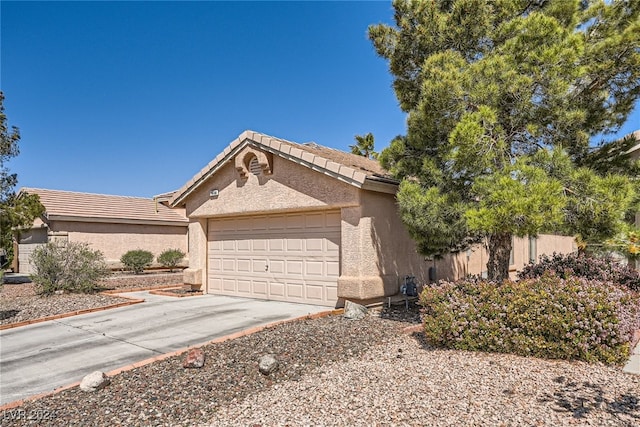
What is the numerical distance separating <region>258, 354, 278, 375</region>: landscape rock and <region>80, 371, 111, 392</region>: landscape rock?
1.92m

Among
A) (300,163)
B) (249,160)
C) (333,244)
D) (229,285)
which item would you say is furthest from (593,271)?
(229,285)

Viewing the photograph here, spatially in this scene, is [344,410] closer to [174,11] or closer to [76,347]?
[76,347]

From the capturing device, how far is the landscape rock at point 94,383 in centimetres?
502

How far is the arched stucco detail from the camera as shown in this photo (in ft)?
35.7

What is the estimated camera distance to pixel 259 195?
11281mm

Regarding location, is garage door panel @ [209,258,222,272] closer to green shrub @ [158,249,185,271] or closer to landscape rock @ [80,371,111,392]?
landscape rock @ [80,371,111,392]

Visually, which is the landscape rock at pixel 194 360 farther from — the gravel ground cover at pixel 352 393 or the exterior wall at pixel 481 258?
the exterior wall at pixel 481 258

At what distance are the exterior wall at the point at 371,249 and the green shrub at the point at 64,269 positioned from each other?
9.19 m

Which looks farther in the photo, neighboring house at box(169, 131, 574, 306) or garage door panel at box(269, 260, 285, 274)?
garage door panel at box(269, 260, 285, 274)

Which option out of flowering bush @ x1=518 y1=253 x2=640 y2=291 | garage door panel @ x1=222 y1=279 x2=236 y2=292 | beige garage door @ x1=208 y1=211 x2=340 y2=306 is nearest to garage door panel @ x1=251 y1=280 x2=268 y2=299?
→ beige garage door @ x1=208 y1=211 x2=340 y2=306

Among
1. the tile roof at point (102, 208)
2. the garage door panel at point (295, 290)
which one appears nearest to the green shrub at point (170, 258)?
the tile roof at point (102, 208)

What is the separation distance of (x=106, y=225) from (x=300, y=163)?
16.9 m

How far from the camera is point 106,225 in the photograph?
22.5m

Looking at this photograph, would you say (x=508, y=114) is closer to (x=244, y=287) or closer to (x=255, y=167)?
(x=255, y=167)
